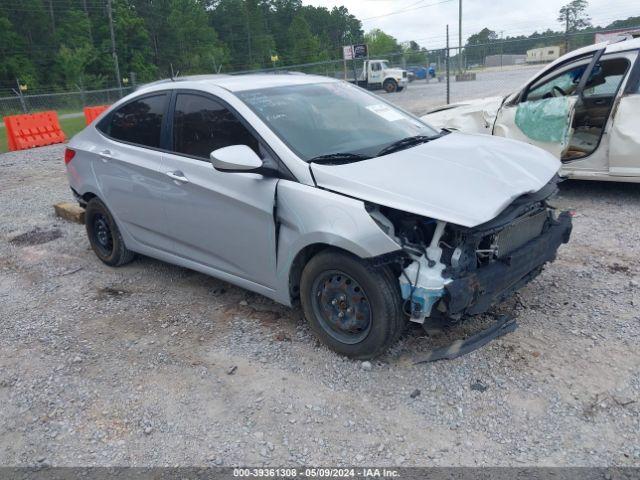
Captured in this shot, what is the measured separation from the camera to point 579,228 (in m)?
5.62

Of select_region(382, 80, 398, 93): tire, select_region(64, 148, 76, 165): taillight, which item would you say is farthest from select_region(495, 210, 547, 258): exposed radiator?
select_region(382, 80, 398, 93): tire

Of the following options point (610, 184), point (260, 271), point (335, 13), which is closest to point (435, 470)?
point (260, 271)

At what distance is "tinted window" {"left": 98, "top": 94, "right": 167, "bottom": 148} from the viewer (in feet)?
14.5

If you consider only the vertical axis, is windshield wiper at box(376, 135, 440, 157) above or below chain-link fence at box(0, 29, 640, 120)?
below

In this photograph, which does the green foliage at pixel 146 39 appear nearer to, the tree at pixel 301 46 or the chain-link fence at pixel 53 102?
the tree at pixel 301 46

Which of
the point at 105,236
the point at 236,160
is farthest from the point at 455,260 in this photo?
the point at 105,236

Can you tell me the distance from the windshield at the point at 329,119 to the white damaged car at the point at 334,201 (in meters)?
0.02

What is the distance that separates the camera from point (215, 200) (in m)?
3.84

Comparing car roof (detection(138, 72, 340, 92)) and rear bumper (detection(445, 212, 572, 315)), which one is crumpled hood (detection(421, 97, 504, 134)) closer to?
car roof (detection(138, 72, 340, 92))

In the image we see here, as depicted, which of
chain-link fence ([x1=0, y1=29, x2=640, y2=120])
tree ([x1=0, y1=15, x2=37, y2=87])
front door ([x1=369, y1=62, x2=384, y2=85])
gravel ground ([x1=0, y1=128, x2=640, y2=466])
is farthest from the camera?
tree ([x1=0, y1=15, x2=37, y2=87])

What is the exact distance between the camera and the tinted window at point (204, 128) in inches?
148

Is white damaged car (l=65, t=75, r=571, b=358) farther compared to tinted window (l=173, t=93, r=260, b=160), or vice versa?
tinted window (l=173, t=93, r=260, b=160)

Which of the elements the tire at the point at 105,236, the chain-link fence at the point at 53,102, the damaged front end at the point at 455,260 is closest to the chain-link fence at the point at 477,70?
the chain-link fence at the point at 53,102

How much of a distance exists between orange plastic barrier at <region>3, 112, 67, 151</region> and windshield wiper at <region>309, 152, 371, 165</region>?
14.0m
